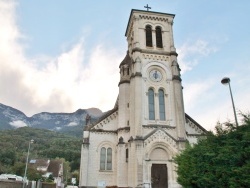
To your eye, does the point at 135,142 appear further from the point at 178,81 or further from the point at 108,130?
the point at 178,81

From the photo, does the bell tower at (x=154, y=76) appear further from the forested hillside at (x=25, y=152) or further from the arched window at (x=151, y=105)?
the forested hillside at (x=25, y=152)

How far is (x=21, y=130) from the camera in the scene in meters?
149

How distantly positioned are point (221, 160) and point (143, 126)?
53.0 ft

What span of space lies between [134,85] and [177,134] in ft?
25.3

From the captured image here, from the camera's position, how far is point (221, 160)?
45.1ft

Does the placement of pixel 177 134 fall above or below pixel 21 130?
below

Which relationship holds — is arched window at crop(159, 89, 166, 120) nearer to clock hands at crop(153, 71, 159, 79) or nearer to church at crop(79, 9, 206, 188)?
church at crop(79, 9, 206, 188)

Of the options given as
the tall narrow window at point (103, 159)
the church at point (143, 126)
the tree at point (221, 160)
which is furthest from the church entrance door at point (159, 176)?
the tree at point (221, 160)

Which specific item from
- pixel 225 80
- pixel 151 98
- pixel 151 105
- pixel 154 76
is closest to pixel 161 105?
pixel 151 105

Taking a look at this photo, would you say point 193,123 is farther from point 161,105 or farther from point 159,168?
point 159,168

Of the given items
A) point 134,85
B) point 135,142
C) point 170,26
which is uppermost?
point 170,26

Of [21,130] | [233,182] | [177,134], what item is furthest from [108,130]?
[21,130]

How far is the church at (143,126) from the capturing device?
28.3 meters

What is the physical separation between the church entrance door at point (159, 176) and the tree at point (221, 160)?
38.7 feet
